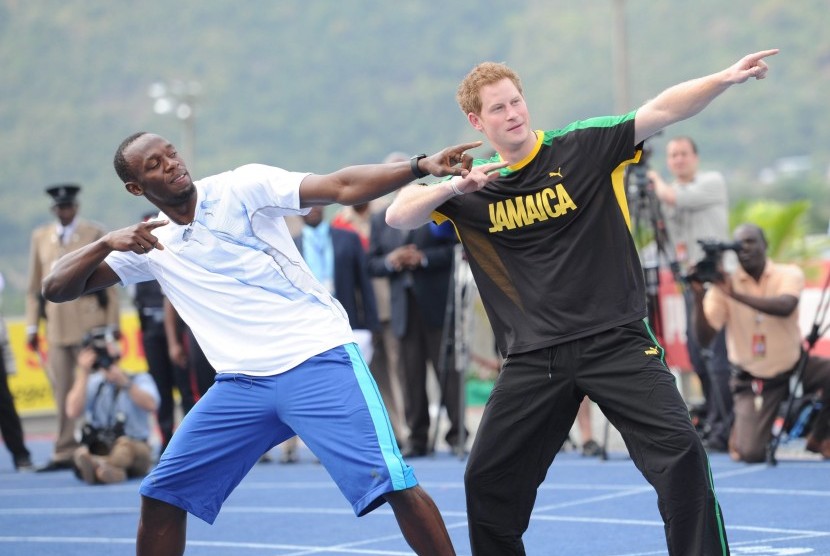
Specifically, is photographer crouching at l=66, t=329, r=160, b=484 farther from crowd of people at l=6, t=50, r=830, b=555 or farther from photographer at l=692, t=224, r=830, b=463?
crowd of people at l=6, t=50, r=830, b=555

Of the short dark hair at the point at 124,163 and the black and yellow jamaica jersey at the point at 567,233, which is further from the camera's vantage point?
the short dark hair at the point at 124,163

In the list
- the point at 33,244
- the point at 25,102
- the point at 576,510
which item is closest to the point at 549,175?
the point at 576,510

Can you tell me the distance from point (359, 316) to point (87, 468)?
8.77 ft

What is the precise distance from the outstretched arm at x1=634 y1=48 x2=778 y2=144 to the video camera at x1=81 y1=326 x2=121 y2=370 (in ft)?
24.5

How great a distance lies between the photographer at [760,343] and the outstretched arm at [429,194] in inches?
191

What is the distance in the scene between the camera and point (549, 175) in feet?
16.8

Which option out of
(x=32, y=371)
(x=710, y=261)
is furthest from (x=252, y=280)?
(x=32, y=371)

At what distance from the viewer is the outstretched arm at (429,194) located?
16.0ft

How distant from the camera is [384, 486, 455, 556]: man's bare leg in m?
4.93

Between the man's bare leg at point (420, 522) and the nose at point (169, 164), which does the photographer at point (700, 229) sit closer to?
the nose at point (169, 164)

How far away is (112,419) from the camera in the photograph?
11.4 m

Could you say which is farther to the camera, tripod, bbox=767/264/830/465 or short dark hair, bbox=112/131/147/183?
tripod, bbox=767/264/830/465

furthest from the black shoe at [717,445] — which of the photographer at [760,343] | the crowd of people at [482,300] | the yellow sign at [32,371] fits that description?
the yellow sign at [32,371]

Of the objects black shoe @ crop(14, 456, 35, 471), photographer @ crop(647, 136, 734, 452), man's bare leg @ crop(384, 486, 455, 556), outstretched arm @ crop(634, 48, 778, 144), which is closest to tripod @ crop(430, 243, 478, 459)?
photographer @ crop(647, 136, 734, 452)
